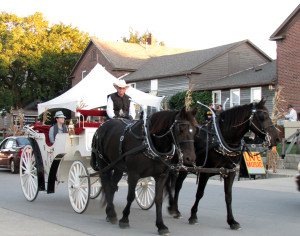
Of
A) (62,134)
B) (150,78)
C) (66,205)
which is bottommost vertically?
(66,205)

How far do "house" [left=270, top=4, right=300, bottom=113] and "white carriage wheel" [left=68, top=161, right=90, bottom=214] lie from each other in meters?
23.3

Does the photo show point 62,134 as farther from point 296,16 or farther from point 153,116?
point 296,16

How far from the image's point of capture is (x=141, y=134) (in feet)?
23.9

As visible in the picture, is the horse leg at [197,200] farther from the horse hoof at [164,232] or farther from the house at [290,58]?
the house at [290,58]

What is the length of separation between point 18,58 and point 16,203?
4089cm

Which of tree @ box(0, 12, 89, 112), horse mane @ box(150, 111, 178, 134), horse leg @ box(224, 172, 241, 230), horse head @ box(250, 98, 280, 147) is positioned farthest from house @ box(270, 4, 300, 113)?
tree @ box(0, 12, 89, 112)

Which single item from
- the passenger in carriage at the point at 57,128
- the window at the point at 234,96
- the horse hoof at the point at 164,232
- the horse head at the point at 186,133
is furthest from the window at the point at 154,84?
the horse hoof at the point at 164,232

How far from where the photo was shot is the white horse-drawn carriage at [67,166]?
28.3 ft

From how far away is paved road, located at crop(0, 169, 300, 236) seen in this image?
280 inches

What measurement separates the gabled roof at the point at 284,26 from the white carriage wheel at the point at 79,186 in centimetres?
2479

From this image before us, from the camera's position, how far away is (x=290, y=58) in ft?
98.5

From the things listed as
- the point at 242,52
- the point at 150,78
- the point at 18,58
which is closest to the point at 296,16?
the point at 242,52

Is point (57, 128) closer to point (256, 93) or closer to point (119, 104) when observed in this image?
point (119, 104)

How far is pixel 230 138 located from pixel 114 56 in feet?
134
